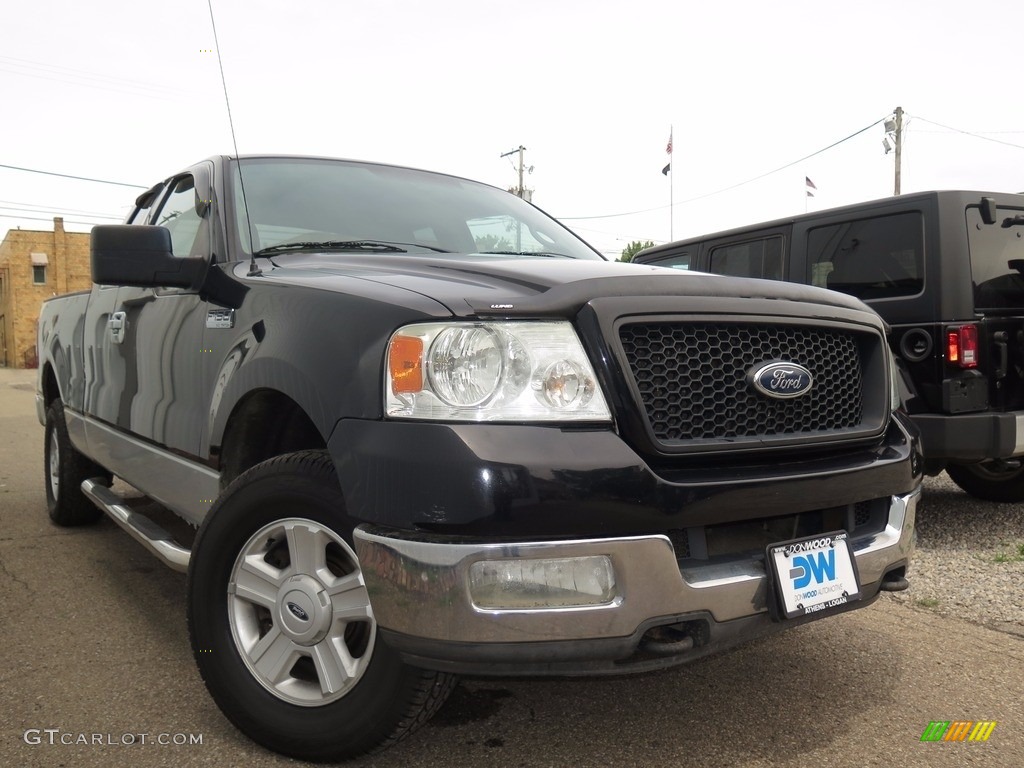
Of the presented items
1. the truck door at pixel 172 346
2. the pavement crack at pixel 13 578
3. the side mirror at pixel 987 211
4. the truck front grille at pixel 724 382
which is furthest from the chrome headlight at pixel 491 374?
the side mirror at pixel 987 211

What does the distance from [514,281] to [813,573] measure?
1.03m

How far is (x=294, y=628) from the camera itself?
2170 mm

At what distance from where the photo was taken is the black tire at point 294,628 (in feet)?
6.63

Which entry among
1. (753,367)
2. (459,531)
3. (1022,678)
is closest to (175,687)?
(459,531)

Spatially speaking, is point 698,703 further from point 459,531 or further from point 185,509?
point 185,509

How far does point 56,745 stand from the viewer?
2.35m

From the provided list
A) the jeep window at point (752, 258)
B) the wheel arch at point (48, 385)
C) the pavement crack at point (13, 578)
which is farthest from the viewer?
the jeep window at point (752, 258)

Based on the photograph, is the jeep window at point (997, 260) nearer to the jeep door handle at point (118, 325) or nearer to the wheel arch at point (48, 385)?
the jeep door handle at point (118, 325)

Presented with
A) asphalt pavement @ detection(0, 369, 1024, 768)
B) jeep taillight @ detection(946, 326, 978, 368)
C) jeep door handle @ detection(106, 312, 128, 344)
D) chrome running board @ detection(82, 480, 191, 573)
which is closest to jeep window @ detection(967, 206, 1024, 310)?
jeep taillight @ detection(946, 326, 978, 368)

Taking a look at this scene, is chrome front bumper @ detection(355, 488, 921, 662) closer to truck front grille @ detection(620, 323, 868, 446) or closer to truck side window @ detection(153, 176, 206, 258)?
truck front grille @ detection(620, 323, 868, 446)

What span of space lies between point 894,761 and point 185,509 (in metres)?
2.33

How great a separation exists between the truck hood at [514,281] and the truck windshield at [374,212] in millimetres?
340

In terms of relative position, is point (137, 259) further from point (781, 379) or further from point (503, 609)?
point (781, 379)

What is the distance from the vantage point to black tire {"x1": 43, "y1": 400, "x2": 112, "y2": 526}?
15.9ft
